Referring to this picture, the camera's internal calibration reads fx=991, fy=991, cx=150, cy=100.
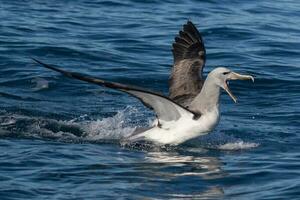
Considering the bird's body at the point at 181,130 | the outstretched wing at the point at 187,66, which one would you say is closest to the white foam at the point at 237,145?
the bird's body at the point at 181,130

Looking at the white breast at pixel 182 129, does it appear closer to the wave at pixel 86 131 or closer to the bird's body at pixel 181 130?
the bird's body at pixel 181 130

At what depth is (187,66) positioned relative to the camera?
13.0m

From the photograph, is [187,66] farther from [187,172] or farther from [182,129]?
[187,172]

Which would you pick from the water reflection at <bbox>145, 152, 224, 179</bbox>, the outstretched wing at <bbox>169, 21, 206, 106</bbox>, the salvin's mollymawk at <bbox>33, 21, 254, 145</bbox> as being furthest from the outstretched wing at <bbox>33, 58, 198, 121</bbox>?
the outstretched wing at <bbox>169, 21, 206, 106</bbox>

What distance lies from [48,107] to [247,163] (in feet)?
11.9

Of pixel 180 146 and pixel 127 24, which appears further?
pixel 127 24

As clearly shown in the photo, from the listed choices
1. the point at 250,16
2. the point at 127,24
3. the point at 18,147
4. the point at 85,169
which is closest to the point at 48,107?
the point at 18,147

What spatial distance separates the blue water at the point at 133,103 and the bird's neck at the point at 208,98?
49 cm

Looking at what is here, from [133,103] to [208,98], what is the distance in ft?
8.89

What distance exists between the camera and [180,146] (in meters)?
12.1

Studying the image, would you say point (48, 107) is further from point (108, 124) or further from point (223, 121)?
point (223, 121)

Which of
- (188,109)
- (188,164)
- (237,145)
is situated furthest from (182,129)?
(188,164)

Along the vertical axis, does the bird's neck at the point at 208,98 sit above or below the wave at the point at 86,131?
above

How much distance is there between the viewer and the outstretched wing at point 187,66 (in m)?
12.8
